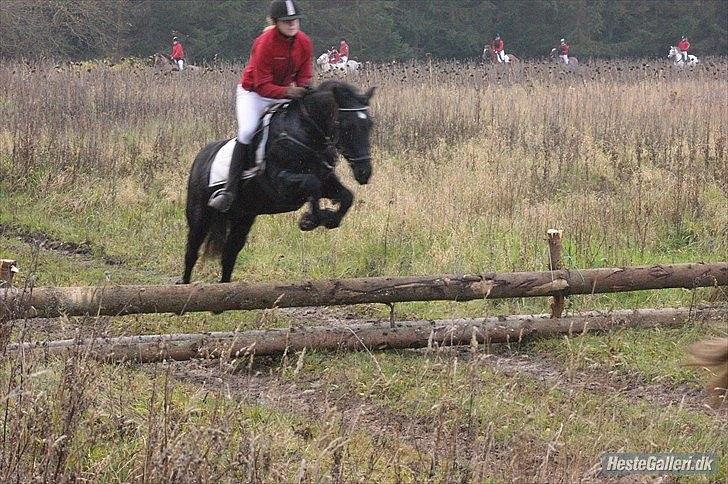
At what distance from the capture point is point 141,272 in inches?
429

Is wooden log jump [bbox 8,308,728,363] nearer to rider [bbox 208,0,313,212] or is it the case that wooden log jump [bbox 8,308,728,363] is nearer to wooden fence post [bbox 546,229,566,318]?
wooden fence post [bbox 546,229,566,318]

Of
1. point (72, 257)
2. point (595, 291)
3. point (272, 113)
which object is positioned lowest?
point (72, 257)

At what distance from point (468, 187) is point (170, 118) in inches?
278

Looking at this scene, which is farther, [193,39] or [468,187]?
[193,39]

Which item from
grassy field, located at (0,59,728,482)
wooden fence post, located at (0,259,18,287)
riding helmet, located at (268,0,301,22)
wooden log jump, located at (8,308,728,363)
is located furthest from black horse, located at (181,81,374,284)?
wooden fence post, located at (0,259,18,287)

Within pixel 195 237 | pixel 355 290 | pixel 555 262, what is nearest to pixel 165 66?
pixel 195 237

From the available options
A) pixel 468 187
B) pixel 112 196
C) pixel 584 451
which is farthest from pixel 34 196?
pixel 584 451

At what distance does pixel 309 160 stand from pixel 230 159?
2.62 ft

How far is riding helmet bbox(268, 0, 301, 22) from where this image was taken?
7949 millimetres

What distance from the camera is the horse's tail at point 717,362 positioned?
4035 mm

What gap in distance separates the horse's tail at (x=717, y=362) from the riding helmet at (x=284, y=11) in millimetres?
Result: 4929

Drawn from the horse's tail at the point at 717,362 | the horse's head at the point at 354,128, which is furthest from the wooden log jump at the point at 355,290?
the horse's tail at the point at 717,362

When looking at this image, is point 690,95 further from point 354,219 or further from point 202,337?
point 202,337

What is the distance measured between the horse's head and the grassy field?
58.8 inches
